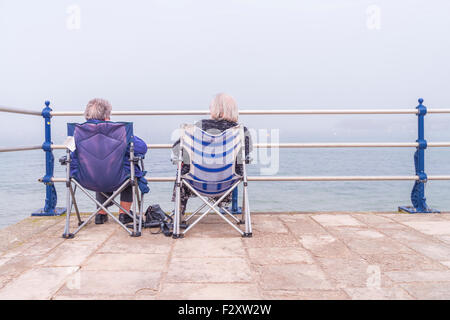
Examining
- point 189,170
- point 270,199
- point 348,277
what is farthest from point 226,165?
point 270,199

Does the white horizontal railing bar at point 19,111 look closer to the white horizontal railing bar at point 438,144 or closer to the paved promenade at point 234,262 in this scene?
the paved promenade at point 234,262

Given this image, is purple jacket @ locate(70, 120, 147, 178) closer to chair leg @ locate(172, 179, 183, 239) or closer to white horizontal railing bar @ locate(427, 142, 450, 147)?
chair leg @ locate(172, 179, 183, 239)

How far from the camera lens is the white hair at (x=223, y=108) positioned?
303cm

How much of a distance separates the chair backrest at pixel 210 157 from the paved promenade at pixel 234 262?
411mm

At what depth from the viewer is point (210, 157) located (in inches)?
113

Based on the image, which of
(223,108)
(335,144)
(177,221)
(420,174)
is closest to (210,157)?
(223,108)

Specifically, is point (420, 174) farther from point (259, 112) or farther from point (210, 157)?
point (210, 157)

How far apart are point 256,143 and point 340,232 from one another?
126 cm

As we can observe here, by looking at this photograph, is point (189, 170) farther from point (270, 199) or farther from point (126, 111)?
point (270, 199)

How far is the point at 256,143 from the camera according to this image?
3.65m

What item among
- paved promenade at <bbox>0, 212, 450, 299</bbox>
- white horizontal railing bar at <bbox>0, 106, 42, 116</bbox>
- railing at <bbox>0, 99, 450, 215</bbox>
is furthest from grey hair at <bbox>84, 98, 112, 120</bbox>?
paved promenade at <bbox>0, 212, 450, 299</bbox>

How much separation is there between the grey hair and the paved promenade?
3.25 feet

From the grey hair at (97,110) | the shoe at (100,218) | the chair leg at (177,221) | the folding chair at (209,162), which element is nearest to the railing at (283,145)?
the grey hair at (97,110)

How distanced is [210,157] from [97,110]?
3.59 feet
